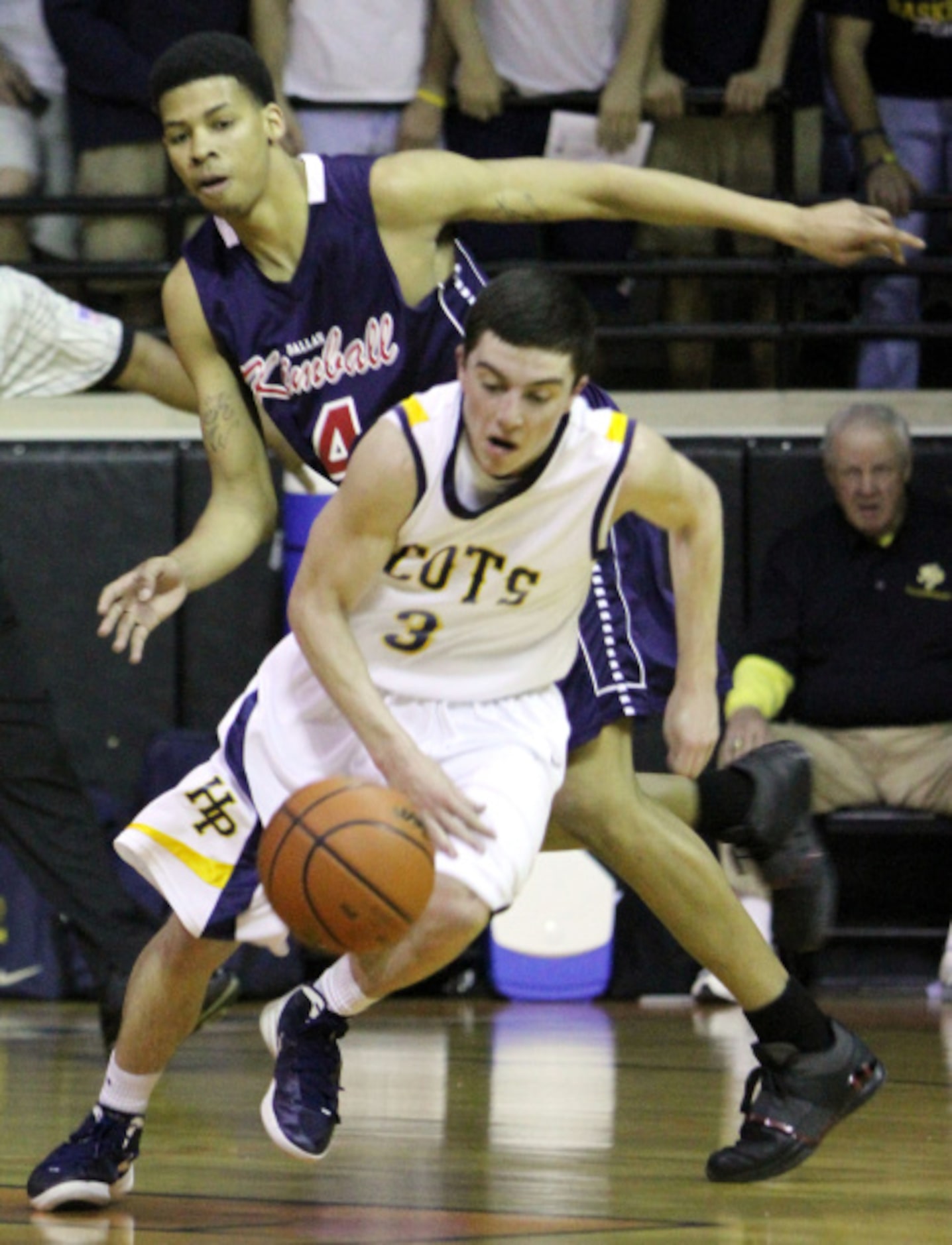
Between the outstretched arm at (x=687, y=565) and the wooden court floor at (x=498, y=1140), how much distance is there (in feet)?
2.24

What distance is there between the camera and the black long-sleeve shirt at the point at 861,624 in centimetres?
607

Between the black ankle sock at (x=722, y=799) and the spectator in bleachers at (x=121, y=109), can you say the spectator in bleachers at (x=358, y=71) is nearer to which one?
the spectator in bleachers at (x=121, y=109)

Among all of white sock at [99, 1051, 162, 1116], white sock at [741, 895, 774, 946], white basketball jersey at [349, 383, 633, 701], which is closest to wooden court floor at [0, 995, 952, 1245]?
white sock at [99, 1051, 162, 1116]

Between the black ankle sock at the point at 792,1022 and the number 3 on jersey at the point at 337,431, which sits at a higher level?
the number 3 on jersey at the point at 337,431

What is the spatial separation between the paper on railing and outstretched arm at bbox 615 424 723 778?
3547 mm

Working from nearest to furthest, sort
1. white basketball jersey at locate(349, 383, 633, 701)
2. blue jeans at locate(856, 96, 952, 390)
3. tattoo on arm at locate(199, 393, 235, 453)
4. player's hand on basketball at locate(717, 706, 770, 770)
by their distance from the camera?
white basketball jersey at locate(349, 383, 633, 701), tattoo on arm at locate(199, 393, 235, 453), player's hand on basketball at locate(717, 706, 770, 770), blue jeans at locate(856, 96, 952, 390)

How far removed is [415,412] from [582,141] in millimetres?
3770

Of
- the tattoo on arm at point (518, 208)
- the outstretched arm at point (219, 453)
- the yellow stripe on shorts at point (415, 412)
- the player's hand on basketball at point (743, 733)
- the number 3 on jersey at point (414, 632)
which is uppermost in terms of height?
the tattoo on arm at point (518, 208)

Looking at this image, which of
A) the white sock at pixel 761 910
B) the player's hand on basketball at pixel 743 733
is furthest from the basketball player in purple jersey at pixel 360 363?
the white sock at pixel 761 910

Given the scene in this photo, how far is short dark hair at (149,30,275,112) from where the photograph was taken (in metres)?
3.41

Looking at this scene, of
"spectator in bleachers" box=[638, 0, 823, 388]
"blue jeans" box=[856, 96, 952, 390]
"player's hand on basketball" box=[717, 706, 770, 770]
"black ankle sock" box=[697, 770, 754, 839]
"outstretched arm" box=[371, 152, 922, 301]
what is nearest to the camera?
"outstretched arm" box=[371, 152, 922, 301]

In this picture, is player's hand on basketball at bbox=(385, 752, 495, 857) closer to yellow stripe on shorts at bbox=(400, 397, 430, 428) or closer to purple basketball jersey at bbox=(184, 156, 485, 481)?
yellow stripe on shorts at bbox=(400, 397, 430, 428)

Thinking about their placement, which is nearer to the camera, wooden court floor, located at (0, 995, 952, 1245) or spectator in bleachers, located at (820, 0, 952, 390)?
wooden court floor, located at (0, 995, 952, 1245)

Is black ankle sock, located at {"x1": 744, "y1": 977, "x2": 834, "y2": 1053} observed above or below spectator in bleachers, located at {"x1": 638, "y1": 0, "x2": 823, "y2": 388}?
below
